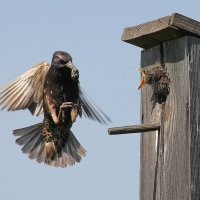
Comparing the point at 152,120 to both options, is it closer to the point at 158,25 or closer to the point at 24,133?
the point at 158,25

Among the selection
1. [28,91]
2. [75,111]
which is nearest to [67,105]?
[75,111]

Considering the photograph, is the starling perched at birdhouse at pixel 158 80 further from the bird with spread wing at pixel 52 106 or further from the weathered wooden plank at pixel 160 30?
the bird with spread wing at pixel 52 106

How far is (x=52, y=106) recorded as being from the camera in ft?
16.8

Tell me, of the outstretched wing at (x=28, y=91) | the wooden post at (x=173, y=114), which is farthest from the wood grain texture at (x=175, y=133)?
the outstretched wing at (x=28, y=91)

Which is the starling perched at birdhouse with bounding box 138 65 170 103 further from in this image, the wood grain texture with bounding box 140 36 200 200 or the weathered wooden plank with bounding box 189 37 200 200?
the weathered wooden plank with bounding box 189 37 200 200

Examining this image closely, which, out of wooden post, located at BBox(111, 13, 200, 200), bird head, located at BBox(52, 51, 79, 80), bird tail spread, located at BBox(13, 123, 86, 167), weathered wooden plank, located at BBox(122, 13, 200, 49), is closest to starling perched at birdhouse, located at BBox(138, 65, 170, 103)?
wooden post, located at BBox(111, 13, 200, 200)

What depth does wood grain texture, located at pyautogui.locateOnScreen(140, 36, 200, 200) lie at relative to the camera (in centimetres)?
333

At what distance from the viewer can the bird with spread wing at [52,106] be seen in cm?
508

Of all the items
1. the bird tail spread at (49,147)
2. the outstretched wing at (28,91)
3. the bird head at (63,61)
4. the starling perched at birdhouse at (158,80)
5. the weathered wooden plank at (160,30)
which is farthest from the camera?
the bird tail spread at (49,147)

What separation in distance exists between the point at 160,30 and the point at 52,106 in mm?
1696

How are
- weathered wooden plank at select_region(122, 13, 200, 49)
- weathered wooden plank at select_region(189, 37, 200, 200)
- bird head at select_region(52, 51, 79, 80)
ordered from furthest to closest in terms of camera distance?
1. bird head at select_region(52, 51, 79, 80)
2. weathered wooden plank at select_region(122, 13, 200, 49)
3. weathered wooden plank at select_region(189, 37, 200, 200)

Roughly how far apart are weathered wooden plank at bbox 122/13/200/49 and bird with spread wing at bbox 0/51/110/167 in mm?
966

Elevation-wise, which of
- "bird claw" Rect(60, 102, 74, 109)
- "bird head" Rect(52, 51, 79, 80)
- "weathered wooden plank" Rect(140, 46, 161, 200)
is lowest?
"weathered wooden plank" Rect(140, 46, 161, 200)

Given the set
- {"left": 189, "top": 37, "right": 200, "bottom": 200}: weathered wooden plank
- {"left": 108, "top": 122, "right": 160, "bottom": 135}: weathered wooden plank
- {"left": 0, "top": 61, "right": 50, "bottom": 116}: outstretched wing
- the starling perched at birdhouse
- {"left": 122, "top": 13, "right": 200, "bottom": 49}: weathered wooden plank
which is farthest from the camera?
{"left": 0, "top": 61, "right": 50, "bottom": 116}: outstretched wing
